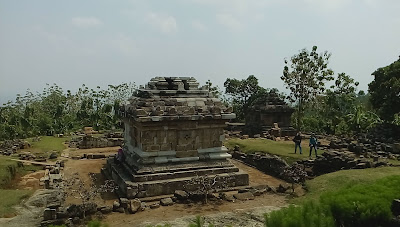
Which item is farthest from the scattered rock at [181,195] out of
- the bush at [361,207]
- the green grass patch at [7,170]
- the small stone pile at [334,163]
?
the green grass patch at [7,170]

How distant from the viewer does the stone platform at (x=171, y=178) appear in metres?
11.4

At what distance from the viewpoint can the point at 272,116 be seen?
89.2ft

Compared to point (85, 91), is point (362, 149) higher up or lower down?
lower down

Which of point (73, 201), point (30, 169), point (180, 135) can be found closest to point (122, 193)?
point (73, 201)

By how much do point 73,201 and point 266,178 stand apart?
7327mm

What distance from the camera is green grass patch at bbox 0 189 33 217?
9.33 meters

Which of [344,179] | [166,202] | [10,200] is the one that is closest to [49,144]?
[10,200]

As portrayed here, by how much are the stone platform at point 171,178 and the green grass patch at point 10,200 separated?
2912mm

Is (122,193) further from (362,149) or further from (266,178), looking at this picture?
(362,149)

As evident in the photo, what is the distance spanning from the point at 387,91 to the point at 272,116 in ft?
26.2

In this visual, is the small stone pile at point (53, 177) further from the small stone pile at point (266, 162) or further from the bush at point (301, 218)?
the bush at point (301, 218)

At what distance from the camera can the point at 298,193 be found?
11117 millimetres

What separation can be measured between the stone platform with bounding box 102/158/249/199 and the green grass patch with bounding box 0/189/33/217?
9.55 ft

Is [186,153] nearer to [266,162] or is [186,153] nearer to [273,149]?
[266,162]
